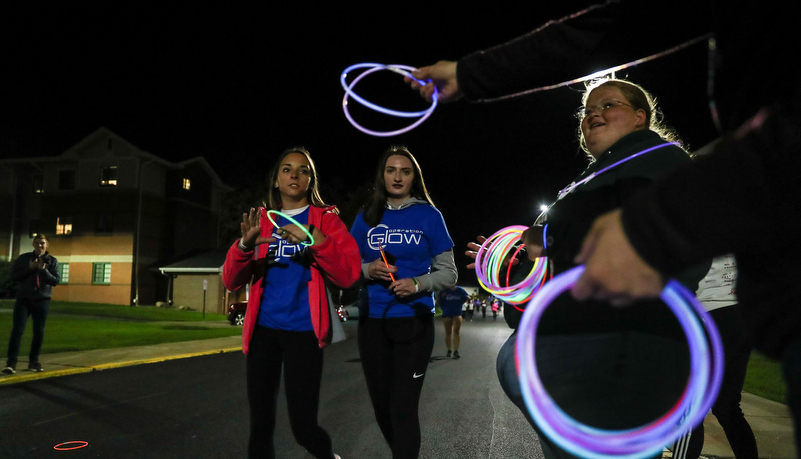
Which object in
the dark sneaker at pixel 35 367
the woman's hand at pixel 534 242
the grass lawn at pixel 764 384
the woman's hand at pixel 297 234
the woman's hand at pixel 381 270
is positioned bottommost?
the grass lawn at pixel 764 384

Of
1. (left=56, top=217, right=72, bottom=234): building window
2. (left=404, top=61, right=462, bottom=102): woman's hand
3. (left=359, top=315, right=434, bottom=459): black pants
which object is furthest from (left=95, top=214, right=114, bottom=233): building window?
(left=404, top=61, right=462, bottom=102): woman's hand

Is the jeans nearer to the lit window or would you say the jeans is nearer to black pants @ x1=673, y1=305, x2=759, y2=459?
black pants @ x1=673, y1=305, x2=759, y2=459

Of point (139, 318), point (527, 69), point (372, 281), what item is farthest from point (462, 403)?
point (139, 318)

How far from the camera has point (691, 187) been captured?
1.00m

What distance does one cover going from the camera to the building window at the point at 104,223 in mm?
35219

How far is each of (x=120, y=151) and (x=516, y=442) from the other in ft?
121

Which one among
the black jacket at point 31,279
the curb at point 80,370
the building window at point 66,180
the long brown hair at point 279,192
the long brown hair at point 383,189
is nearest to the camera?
the long brown hair at point 279,192

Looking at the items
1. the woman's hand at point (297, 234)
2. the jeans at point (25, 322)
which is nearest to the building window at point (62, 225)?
the jeans at point (25, 322)

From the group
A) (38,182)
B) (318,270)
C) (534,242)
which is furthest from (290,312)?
(38,182)

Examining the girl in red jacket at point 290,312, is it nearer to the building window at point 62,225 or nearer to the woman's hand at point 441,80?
the woman's hand at point 441,80

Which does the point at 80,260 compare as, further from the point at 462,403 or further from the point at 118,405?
the point at 462,403

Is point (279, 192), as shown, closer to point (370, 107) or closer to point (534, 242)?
point (370, 107)

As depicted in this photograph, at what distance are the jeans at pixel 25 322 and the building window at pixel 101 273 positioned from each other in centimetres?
2897

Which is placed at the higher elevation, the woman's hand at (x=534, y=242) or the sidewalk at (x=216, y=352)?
the woman's hand at (x=534, y=242)
